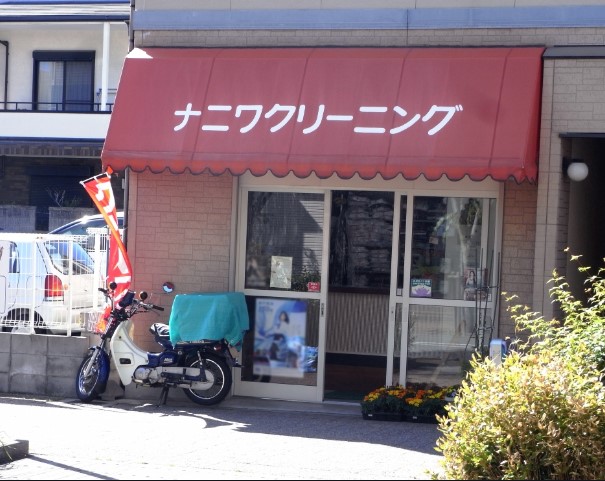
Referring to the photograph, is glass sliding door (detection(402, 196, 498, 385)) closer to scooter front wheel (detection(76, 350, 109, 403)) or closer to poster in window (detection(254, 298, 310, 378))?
poster in window (detection(254, 298, 310, 378))

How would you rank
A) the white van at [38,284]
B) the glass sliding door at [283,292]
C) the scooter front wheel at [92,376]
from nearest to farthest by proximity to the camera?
1. the scooter front wheel at [92,376]
2. the glass sliding door at [283,292]
3. the white van at [38,284]

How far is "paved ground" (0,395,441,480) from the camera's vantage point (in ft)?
26.7

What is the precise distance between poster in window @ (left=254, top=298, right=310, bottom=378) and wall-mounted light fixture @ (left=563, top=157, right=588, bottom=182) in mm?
3403

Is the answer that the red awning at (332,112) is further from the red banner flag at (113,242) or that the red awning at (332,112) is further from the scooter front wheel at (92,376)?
the scooter front wheel at (92,376)

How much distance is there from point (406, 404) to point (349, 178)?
2.50m

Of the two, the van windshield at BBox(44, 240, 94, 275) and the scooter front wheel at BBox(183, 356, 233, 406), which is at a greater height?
the van windshield at BBox(44, 240, 94, 275)

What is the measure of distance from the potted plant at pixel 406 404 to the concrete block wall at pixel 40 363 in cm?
358

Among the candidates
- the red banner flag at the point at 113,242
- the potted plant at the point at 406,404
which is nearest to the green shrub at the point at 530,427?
the potted plant at the point at 406,404

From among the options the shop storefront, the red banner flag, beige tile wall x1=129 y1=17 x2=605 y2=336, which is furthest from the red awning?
the red banner flag

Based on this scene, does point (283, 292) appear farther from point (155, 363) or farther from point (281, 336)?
point (155, 363)

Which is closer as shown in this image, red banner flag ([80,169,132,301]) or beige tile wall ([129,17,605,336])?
beige tile wall ([129,17,605,336])

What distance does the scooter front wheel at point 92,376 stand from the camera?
38.6ft

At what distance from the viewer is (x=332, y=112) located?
11.1 metres

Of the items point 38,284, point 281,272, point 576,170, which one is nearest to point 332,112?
point 281,272
